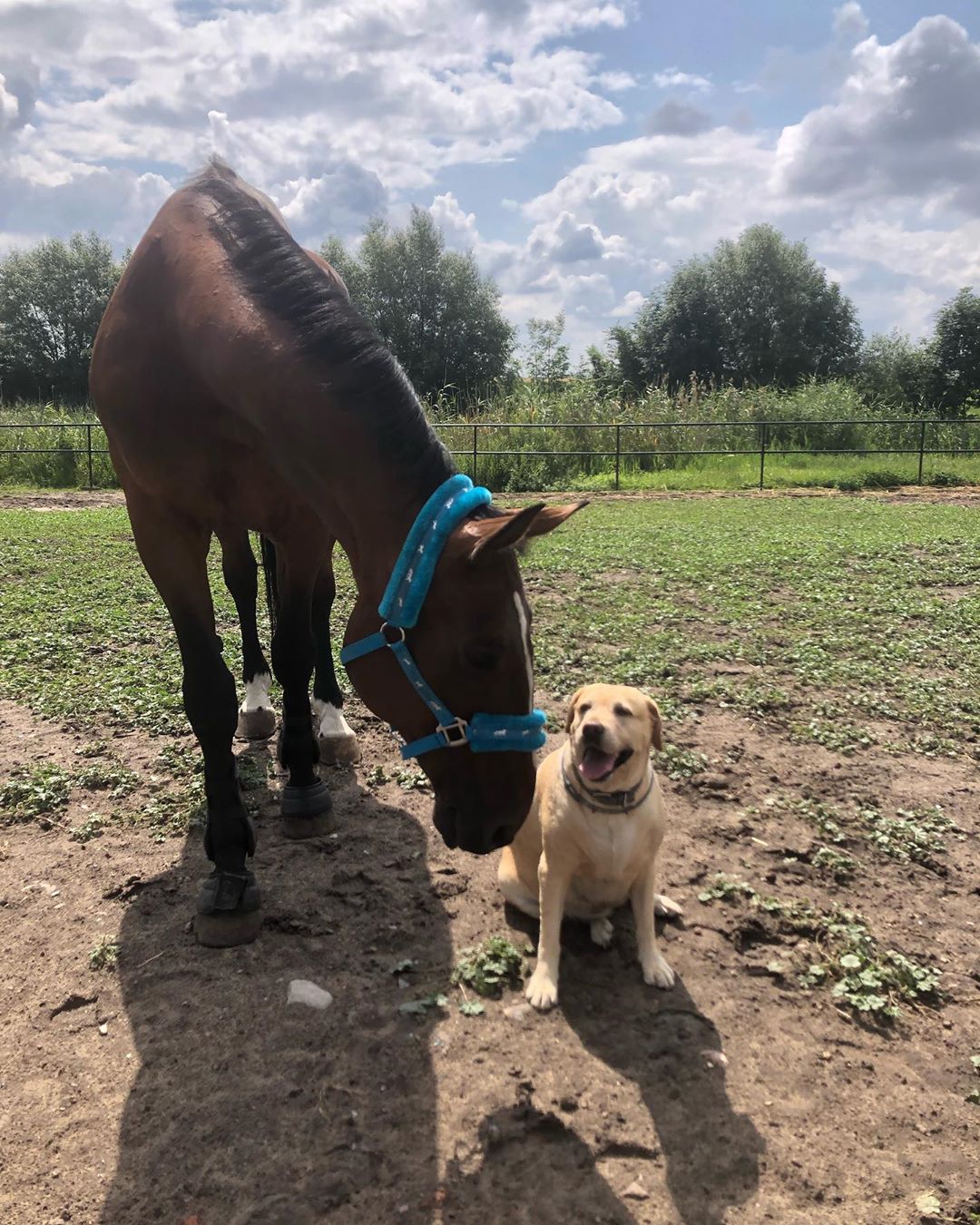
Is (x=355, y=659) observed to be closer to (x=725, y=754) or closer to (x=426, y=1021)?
(x=426, y=1021)

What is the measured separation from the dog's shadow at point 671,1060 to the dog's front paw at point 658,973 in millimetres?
22

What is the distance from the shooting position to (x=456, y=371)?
4041 centimetres

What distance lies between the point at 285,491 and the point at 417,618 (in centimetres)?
120

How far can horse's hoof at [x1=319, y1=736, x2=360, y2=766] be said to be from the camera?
3.86 m

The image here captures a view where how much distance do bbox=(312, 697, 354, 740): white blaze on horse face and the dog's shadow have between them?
152 centimetres

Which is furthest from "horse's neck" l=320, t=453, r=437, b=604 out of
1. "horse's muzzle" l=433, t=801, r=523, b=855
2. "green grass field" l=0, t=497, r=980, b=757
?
"green grass field" l=0, t=497, r=980, b=757

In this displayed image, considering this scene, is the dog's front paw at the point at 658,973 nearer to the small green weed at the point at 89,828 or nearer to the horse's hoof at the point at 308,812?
the horse's hoof at the point at 308,812

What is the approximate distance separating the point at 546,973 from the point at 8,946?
168cm

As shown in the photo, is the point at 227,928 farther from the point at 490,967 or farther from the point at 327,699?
the point at 327,699

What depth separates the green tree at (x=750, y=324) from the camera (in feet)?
135

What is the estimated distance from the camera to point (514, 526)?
1690 mm

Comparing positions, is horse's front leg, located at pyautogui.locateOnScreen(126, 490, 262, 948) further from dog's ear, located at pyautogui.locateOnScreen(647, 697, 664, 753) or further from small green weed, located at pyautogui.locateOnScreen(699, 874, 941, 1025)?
small green weed, located at pyautogui.locateOnScreen(699, 874, 941, 1025)

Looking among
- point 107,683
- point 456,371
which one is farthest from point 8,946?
point 456,371

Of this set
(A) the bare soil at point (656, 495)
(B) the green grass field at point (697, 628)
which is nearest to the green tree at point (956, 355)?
(A) the bare soil at point (656, 495)
